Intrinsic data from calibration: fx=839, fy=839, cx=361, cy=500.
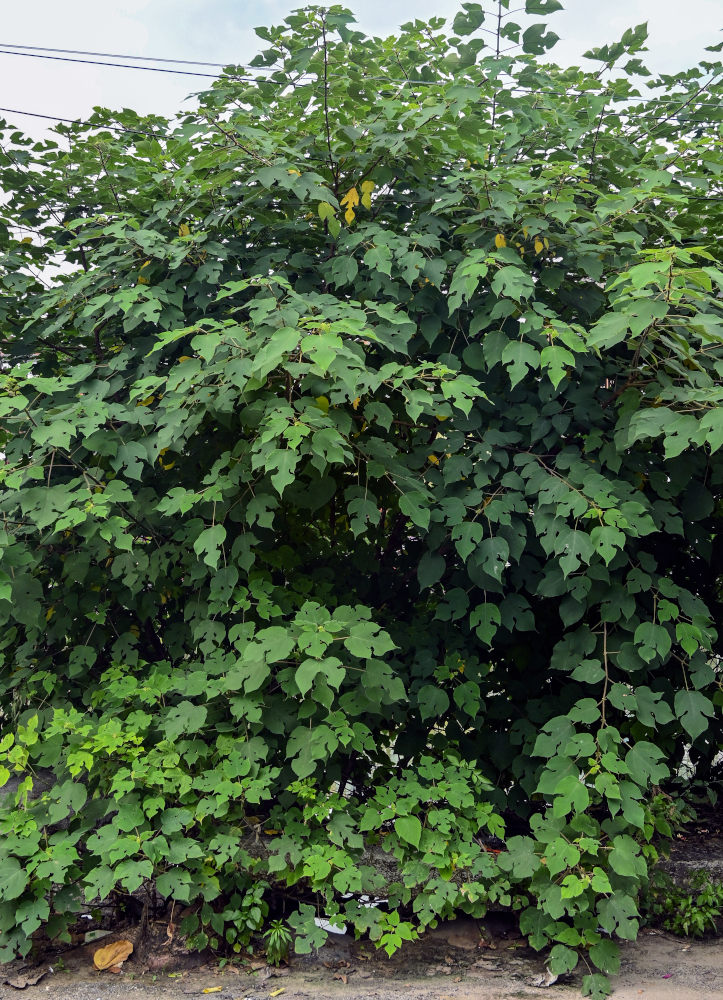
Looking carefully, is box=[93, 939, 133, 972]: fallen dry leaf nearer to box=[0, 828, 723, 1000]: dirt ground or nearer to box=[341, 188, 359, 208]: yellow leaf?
box=[0, 828, 723, 1000]: dirt ground

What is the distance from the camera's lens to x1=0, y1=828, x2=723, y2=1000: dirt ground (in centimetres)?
330

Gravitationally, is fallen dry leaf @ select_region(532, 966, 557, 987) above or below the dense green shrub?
below

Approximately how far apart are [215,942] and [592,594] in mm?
2191

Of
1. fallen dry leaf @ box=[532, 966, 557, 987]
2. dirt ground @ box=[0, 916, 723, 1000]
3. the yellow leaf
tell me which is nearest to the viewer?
dirt ground @ box=[0, 916, 723, 1000]

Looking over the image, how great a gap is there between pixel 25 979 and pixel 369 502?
2416 millimetres

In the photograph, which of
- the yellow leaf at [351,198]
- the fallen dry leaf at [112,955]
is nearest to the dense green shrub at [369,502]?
the yellow leaf at [351,198]

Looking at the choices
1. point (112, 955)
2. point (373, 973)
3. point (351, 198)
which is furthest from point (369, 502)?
point (112, 955)

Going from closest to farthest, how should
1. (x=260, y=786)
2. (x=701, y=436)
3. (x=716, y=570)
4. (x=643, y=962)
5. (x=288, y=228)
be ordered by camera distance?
(x=701, y=436), (x=260, y=786), (x=643, y=962), (x=288, y=228), (x=716, y=570)

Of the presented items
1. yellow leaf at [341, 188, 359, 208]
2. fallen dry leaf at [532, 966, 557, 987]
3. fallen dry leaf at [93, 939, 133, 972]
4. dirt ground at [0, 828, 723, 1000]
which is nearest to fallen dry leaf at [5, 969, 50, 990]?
dirt ground at [0, 828, 723, 1000]

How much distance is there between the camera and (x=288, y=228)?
409 cm

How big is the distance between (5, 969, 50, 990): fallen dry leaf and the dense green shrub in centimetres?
14

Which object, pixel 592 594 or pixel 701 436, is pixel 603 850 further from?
pixel 701 436

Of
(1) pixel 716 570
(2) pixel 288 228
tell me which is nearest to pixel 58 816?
(2) pixel 288 228

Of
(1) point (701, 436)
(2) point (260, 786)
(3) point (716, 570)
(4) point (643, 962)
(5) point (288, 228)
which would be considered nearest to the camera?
(1) point (701, 436)
